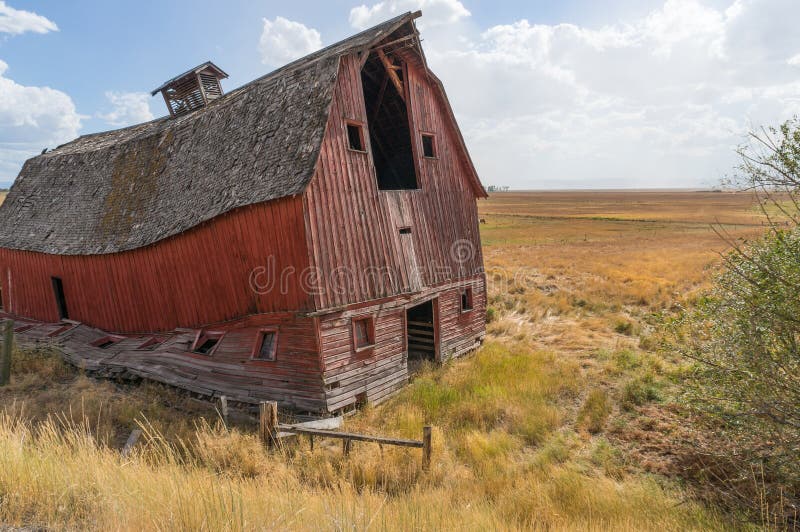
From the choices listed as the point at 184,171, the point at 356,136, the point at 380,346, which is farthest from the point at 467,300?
the point at 184,171

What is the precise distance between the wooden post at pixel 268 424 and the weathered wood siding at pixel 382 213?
2.60 m

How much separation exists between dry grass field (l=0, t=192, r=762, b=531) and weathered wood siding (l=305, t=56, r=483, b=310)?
3157 millimetres

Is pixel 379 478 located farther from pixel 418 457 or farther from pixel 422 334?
pixel 422 334

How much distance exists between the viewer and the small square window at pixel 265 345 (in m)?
10.8

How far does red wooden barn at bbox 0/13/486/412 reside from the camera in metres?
10.3

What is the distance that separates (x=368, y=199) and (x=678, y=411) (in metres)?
9.16

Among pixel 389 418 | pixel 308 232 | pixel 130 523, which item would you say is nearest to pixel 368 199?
pixel 308 232

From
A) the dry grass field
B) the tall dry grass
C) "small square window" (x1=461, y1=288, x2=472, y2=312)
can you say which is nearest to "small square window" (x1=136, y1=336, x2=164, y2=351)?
the dry grass field

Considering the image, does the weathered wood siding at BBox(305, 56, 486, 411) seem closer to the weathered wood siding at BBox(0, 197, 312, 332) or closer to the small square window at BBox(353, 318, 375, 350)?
the small square window at BBox(353, 318, 375, 350)

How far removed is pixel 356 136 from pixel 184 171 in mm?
5862

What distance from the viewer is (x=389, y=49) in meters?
13.2

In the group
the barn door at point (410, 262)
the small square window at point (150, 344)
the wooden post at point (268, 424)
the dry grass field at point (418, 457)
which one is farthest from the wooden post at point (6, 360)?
the barn door at point (410, 262)

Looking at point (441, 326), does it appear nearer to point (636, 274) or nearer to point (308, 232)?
point (308, 232)

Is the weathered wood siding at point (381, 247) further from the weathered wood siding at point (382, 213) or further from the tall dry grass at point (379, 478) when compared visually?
the tall dry grass at point (379, 478)
